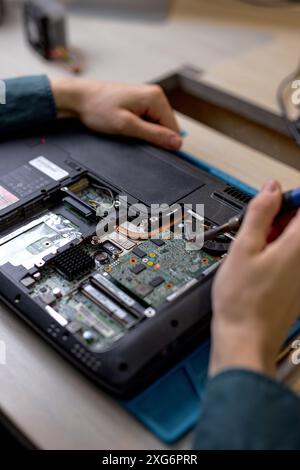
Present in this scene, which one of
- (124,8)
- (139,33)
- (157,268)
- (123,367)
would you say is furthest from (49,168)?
(124,8)

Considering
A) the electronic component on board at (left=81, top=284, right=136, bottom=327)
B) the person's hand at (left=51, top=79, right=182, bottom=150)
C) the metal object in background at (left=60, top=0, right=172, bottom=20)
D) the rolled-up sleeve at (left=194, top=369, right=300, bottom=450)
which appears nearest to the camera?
the rolled-up sleeve at (left=194, top=369, right=300, bottom=450)

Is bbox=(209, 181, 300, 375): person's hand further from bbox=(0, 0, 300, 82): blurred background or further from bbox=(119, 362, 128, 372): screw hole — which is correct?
bbox=(0, 0, 300, 82): blurred background

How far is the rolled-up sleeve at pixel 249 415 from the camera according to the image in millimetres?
653

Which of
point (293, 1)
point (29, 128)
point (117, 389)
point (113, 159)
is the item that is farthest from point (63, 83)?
point (293, 1)

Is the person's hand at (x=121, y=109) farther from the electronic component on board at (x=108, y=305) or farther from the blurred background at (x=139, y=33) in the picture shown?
the electronic component on board at (x=108, y=305)

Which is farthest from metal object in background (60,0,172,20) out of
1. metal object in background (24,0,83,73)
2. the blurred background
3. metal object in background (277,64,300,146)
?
metal object in background (277,64,300,146)

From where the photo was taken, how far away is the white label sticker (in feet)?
3.35

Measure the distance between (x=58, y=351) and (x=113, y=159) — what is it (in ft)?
1.40

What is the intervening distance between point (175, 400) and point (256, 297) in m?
0.18

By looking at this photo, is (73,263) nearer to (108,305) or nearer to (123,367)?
(108,305)

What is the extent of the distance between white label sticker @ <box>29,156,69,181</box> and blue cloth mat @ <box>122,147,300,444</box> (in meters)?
0.42

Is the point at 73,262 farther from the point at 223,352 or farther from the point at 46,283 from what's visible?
the point at 223,352

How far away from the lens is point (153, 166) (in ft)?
3.48

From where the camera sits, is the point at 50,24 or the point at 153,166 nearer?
the point at 153,166
